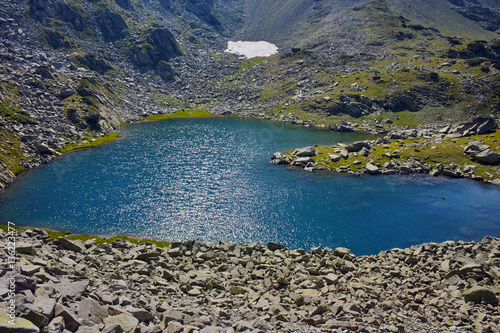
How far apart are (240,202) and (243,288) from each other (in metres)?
35.8

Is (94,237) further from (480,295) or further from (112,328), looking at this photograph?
(480,295)

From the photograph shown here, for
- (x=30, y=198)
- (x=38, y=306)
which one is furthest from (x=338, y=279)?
(x=30, y=198)

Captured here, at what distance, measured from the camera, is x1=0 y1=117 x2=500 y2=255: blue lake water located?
186 ft

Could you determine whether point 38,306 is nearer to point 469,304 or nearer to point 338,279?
point 338,279

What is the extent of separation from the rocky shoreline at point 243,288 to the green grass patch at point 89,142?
76.5 metres

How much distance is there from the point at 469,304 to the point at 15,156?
116 meters

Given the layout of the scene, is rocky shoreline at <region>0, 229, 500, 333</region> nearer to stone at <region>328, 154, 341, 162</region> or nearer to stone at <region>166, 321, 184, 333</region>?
stone at <region>166, 321, 184, 333</region>

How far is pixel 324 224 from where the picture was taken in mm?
59406

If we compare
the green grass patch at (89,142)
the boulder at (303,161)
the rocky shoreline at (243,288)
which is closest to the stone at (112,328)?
the rocky shoreline at (243,288)

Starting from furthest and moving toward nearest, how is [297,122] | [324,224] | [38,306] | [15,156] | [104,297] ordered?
[297,122], [15,156], [324,224], [104,297], [38,306]

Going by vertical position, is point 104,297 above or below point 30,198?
below

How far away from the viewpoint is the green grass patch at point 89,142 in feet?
359

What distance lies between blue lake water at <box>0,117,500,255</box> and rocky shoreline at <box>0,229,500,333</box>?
12121 millimetres

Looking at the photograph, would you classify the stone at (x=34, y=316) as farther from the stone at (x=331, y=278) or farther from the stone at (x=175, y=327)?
the stone at (x=331, y=278)
